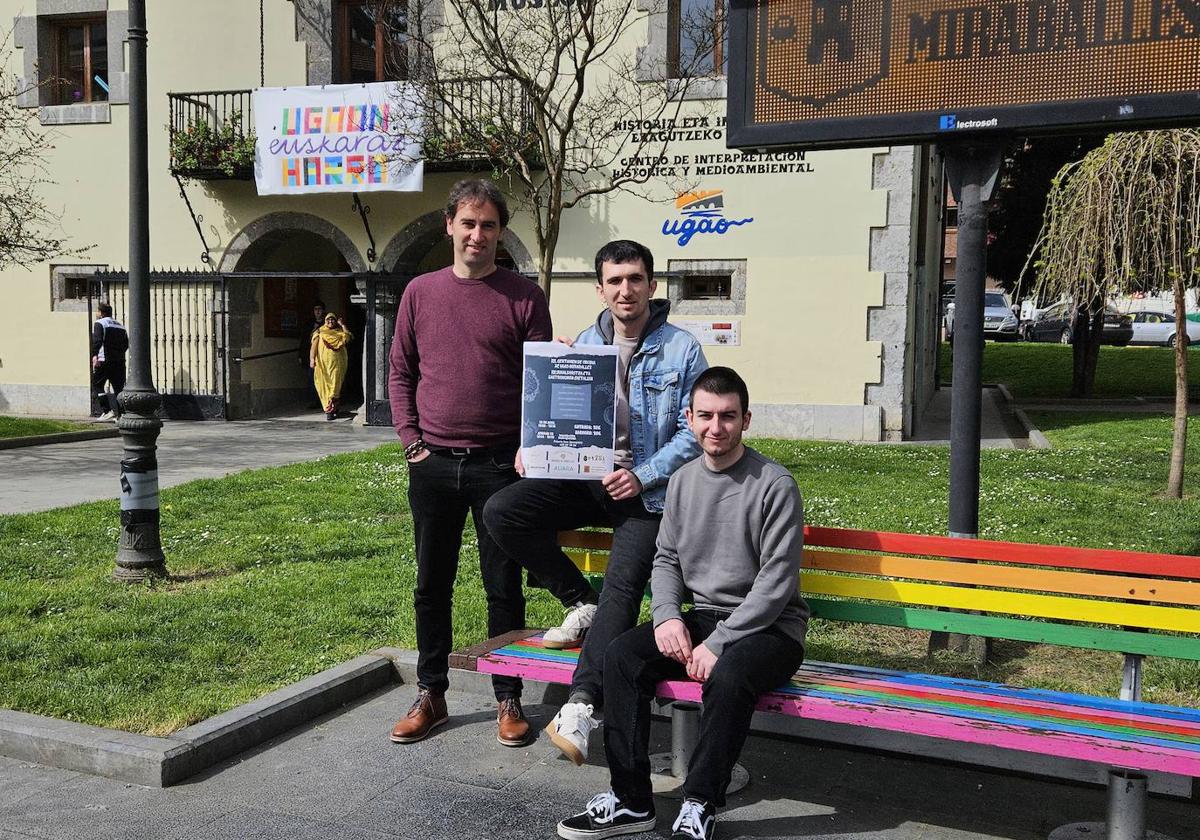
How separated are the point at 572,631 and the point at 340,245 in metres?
14.5

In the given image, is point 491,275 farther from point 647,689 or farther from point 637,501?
point 647,689

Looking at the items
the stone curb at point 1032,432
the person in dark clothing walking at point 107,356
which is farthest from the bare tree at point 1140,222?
the person in dark clothing walking at point 107,356

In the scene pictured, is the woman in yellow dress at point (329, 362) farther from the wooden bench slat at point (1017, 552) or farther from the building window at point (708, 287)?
the wooden bench slat at point (1017, 552)

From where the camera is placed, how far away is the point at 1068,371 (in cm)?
2578

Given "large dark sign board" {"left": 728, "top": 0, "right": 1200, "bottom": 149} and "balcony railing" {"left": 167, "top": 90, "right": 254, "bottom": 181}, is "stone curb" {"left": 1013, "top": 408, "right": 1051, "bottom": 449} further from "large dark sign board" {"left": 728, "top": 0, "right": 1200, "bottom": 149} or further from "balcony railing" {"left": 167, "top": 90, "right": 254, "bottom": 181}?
A: "balcony railing" {"left": 167, "top": 90, "right": 254, "bottom": 181}

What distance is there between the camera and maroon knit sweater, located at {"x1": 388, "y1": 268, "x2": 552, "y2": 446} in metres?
4.50

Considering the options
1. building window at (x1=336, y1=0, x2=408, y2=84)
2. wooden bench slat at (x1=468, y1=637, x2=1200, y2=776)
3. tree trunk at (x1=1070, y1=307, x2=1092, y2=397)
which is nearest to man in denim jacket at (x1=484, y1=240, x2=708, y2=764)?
wooden bench slat at (x1=468, y1=637, x2=1200, y2=776)

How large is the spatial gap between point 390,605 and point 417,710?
176cm

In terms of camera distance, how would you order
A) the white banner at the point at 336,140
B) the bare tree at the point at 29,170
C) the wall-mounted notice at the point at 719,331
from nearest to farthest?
the wall-mounted notice at the point at 719,331 < the white banner at the point at 336,140 < the bare tree at the point at 29,170

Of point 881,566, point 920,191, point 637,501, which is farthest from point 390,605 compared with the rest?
point 920,191

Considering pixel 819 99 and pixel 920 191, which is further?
pixel 920 191

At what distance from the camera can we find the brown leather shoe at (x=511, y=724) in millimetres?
4602

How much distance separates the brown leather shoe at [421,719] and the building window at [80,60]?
16.8 metres

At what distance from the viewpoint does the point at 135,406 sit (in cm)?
683
